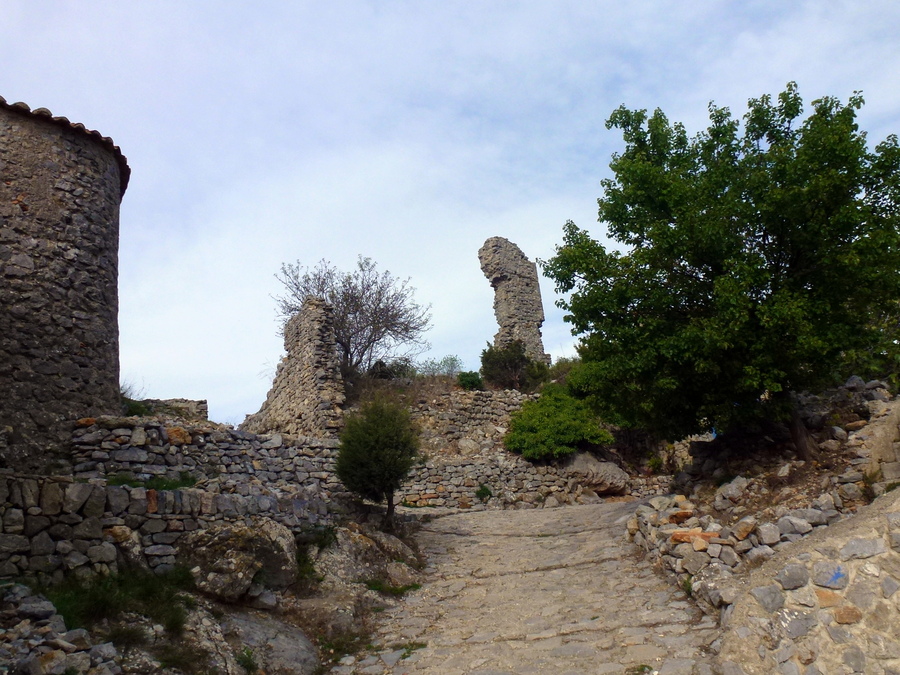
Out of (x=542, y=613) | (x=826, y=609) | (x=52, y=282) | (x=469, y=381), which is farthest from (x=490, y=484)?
(x=826, y=609)

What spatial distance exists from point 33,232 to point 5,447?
331cm

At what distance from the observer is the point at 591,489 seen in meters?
18.4

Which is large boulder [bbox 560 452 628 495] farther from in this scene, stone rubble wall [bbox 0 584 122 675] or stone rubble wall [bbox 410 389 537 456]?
stone rubble wall [bbox 0 584 122 675]

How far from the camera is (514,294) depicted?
29.1 m

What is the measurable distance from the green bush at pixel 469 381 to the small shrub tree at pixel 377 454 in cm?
1015

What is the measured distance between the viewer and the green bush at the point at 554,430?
18.9 metres

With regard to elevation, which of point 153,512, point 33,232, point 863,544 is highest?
point 33,232

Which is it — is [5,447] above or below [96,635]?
above

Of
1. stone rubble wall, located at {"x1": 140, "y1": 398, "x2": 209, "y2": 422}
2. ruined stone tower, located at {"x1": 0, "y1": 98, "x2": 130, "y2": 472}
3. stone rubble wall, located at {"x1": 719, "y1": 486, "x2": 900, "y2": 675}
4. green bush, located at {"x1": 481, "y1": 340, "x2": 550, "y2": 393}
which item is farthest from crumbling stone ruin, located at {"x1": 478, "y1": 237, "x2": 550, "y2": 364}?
stone rubble wall, located at {"x1": 719, "y1": 486, "x2": 900, "y2": 675}

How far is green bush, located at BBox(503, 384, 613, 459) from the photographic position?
61.9ft

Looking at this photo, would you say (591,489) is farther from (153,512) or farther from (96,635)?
(96,635)

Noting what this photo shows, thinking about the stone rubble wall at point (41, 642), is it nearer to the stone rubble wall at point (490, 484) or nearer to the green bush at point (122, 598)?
the green bush at point (122, 598)

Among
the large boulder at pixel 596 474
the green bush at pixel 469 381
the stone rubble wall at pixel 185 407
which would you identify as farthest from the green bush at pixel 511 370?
the stone rubble wall at pixel 185 407

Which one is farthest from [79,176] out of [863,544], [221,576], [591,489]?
[591,489]
